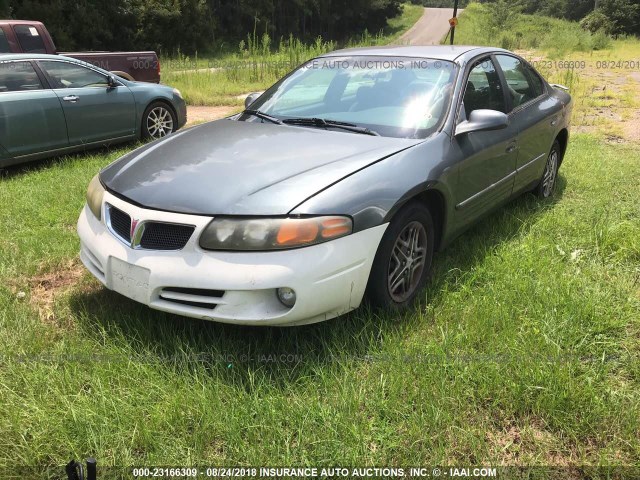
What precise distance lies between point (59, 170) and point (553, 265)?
511 centimetres

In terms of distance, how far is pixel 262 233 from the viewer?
2.35 metres

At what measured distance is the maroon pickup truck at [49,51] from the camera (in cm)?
862

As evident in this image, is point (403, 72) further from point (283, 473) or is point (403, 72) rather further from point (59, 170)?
point (59, 170)

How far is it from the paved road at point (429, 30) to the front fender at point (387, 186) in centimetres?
4651

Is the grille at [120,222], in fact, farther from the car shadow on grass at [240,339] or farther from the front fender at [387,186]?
the front fender at [387,186]

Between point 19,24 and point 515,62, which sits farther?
point 19,24

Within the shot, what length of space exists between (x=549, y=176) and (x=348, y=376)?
3.48 meters

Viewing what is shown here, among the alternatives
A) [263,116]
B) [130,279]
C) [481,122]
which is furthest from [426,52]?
[130,279]

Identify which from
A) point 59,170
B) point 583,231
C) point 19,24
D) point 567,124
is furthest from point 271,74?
point 583,231

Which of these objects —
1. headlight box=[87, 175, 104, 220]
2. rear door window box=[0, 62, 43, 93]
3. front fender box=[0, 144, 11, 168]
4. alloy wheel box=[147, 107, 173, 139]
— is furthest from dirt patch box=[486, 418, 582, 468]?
alloy wheel box=[147, 107, 173, 139]

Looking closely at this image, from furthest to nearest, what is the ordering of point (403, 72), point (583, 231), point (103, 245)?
point (583, 231)
point (403, 72)
point (103, 245)

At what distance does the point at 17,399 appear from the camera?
7.47ft

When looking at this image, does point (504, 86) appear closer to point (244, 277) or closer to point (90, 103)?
point (244, 277)

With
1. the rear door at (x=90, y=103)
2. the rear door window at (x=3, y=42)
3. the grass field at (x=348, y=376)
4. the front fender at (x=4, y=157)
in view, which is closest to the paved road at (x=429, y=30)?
the rear door window at (x=3, y=42)
